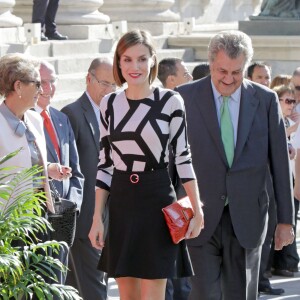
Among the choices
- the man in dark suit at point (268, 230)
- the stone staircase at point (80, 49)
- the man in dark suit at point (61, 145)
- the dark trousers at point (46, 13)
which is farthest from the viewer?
the dark trousers at point (46, 13)

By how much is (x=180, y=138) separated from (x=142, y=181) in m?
0.30

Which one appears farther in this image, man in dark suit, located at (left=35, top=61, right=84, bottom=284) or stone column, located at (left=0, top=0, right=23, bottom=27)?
stone column, located at (left=0, top=0, right=23, bottom=27)

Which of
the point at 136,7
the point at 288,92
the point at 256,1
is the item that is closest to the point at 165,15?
the point at 136,7

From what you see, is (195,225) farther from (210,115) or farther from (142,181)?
(210,115)

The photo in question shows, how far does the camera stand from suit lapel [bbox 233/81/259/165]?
21.8 feet

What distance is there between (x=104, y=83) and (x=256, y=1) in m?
20.2

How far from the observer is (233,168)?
21.7 ft

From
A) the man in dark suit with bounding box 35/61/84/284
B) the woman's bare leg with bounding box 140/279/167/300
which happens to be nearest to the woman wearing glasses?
the man in dark suit with bounding box 35/61/84/284

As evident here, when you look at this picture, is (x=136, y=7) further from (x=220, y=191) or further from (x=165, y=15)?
(x=220, y=191)

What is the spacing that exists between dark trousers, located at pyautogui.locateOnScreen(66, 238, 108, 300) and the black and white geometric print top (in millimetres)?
1724

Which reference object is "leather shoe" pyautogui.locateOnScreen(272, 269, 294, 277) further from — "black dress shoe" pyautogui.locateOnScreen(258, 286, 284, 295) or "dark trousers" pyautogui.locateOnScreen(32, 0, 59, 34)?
"dark trousers" pyautogui.locateOnScreen(32, 0, 59, 34)

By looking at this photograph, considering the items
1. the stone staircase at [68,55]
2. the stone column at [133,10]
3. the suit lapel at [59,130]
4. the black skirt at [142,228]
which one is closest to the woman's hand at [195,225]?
the black skirt at [142,228]

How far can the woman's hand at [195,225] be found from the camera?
6.08 metres

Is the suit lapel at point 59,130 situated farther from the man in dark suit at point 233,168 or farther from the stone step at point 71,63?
the stone step at point 71,63
